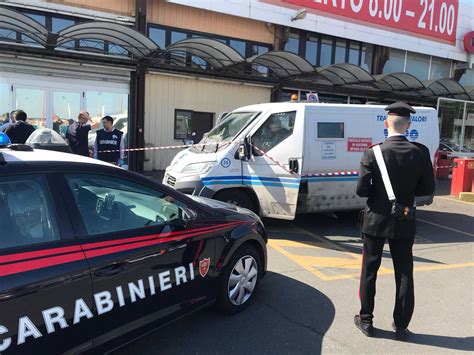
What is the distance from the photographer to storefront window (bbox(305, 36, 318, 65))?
16922 millimetres

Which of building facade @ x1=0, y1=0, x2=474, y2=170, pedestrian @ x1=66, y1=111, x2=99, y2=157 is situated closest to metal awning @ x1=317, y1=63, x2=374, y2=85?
building facade @ x1=0, y1=0, x2=474, y2=170

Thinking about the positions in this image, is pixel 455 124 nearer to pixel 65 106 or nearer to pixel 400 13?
pixel 400 13

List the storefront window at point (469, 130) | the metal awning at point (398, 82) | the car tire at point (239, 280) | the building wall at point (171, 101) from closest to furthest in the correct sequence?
the car tire at point (239, 280) < the building wall at point (171, 101) < the metal awning at point (398, 82) < the storefront window at point (469, 130)

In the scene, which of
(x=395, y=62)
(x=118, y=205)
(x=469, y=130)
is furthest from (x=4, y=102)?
(x=469, y=130)

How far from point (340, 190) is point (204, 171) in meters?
2.41

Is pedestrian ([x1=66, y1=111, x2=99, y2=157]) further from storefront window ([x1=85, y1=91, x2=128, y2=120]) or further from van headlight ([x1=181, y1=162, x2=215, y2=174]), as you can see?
storefront window ([x1=85, y1=91, x2=128, y2=120])

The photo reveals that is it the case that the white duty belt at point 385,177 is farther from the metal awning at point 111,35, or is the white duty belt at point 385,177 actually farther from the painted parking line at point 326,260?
the metal awning at point 111,35

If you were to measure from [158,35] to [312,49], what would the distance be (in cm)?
650

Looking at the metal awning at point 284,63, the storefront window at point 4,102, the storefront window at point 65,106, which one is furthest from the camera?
the metal awning at point 284,63

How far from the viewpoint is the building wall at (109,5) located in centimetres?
1248

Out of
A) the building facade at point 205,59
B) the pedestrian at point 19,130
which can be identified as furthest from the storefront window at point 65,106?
the pedestrian at point 19,130

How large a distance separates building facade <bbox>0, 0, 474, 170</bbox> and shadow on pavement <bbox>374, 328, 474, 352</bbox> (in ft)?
32.0

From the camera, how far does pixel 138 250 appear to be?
2.93m

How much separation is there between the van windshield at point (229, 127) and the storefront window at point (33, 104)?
257 inches
